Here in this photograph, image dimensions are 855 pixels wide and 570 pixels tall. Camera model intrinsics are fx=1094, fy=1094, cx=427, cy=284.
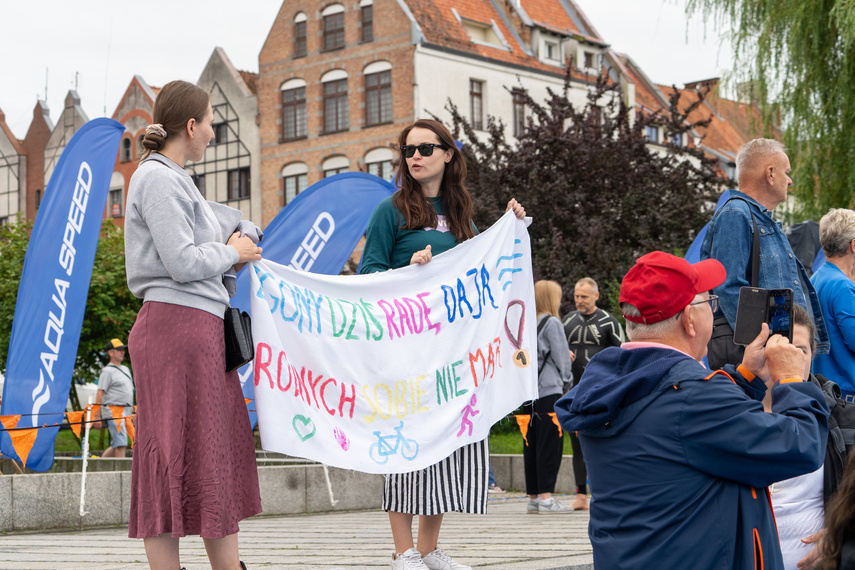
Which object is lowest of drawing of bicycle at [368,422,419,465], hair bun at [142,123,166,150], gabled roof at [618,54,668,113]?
drawing of bicycle at [368,422,419,465]

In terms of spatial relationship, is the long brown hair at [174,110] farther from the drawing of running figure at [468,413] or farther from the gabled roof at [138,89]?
the gabled roof at [138,89]

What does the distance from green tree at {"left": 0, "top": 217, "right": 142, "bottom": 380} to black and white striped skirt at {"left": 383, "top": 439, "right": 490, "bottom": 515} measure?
57.5 ft

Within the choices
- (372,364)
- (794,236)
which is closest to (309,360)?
(372,364)

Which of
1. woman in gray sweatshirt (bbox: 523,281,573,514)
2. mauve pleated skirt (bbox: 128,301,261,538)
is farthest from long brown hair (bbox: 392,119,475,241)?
woman in gray sweatshirt (bbox: 523,281,573,514)

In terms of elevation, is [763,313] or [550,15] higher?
[550,15]

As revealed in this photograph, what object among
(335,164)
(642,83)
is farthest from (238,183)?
(642,83)

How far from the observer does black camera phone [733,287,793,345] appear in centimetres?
384

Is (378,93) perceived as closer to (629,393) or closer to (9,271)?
(9,271)

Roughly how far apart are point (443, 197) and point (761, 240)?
165 centimetres

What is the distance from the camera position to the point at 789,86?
1761 centimetres

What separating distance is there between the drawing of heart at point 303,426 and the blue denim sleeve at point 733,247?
2.13m

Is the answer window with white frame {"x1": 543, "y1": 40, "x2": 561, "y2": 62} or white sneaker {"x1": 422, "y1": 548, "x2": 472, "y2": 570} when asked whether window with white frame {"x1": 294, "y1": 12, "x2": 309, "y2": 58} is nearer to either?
window with white frame {"x1": 543, "y1": 40, "x2": 561, "y2": 62}

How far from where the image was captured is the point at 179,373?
162 inches

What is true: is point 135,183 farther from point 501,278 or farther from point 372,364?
point 501,278
